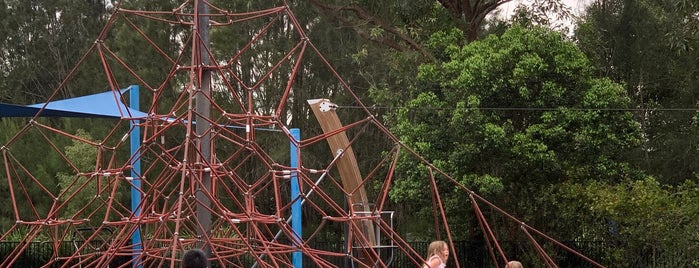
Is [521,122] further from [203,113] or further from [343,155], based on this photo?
[203,113]

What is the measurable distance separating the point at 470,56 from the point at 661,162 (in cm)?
566

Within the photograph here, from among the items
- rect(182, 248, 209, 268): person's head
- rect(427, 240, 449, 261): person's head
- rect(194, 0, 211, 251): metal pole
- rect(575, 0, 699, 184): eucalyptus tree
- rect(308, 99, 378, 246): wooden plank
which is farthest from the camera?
rect(575, 0, 699, 184): eucalyptus tree

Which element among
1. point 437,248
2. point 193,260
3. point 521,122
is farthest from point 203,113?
point 521,122

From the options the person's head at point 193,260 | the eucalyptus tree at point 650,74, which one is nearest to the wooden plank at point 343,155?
the person's head at point 193,260

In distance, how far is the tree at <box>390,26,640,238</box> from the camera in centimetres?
1691

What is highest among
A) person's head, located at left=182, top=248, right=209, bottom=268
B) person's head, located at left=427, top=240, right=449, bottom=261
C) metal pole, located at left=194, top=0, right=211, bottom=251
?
metal pole, located at left=194, top=0, right=211, bottom=251

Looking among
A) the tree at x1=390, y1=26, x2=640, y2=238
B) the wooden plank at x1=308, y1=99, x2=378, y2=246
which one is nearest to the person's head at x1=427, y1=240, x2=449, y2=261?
the wooden plank at x1=308, y1=99, x2=378, y2=246

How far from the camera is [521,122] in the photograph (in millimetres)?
17828

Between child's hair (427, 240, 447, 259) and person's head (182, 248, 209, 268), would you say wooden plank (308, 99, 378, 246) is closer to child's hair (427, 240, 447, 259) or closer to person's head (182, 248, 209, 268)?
child's hair (427, 240, 447, 259)

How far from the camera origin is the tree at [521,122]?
16906mm

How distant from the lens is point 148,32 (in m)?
26.5

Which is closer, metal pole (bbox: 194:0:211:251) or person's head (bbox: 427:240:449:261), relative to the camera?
metal pole (bbox: 194:0:211:251)

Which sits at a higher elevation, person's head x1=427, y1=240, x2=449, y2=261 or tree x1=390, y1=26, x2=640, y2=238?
tree x1=390, y1=26, x2=640, y2=238

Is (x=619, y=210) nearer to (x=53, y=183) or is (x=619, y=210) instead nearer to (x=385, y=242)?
(x=385, y=242)
